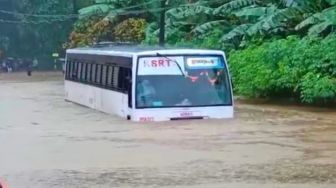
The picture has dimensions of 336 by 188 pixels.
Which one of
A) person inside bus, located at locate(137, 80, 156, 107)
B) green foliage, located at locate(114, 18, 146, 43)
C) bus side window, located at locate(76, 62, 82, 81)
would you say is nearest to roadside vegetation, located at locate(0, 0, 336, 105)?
green foliage, located at locate(114, 18, 146, 43)

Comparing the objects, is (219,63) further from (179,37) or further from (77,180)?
(179,37)

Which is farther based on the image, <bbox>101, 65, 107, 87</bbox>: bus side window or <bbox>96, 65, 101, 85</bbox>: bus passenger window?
<bbox>96, 65, 101, 85</bbox>: bus passenger window

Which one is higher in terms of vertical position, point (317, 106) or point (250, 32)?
point (250, 32)

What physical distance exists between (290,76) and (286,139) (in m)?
9.12

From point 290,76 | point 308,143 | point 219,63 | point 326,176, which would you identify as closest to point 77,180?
point 326,176

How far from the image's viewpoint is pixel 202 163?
14398 millimetres

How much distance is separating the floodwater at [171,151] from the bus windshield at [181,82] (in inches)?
22.6

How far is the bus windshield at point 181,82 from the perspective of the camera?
70.0 ft

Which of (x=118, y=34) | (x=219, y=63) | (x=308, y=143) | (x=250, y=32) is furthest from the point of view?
(x=118, y=34)

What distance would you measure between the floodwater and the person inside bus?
620 millimetres

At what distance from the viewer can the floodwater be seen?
1255cm

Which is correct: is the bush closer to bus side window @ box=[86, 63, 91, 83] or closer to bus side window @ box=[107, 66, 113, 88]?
bus side window @ box=[86, 63, 91, 83]

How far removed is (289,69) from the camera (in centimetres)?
A: 2727

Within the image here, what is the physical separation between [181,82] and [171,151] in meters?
5.42
